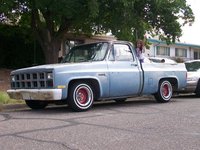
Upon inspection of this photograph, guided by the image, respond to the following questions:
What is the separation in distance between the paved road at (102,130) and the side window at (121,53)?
1.68 m

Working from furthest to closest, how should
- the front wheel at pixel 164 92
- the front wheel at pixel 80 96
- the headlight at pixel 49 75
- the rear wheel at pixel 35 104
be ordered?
the front wheel at pixel 164 92, the rear wheel at pixel 35 104, the front wheel at pixel 80 96, the headlight at pixel 49 75

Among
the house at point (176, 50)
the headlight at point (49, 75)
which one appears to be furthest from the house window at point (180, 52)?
the headlight at point (49, 75)

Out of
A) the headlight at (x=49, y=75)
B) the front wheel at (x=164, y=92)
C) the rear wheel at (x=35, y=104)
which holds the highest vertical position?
the headlight at (x=49, y=75)

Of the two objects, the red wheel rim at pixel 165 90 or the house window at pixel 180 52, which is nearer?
the red wheel rim at pixel 165 90

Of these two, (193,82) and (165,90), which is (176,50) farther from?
(165,90)

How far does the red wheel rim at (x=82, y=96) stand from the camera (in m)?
10.8

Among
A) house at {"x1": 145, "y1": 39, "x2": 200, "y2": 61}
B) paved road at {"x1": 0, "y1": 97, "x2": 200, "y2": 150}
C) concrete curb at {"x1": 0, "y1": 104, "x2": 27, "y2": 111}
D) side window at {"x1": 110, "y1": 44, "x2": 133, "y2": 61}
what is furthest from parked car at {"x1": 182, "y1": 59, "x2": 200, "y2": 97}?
house at {"x1": 145, "y1": 39, "x2": 200, "y2": 61}

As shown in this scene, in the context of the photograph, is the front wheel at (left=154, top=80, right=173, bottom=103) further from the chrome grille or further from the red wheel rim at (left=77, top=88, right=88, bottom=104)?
the chrome grille

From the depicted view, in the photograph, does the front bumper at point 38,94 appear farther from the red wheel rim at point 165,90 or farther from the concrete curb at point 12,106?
the red wheel rim at point 165,90

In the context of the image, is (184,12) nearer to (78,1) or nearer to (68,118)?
(78,1)

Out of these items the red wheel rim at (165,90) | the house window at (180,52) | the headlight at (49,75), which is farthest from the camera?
the house window at (180,52)

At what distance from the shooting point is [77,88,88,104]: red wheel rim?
10844 mm

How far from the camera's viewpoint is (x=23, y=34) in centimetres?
2619

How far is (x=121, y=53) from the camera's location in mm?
12156
